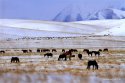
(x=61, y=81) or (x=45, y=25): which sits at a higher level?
(x=45, y=25)

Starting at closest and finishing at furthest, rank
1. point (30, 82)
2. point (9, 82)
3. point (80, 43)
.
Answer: point (9, 82), point (30, 82), point (80, 43)

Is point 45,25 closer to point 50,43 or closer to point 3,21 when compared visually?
point 3,21

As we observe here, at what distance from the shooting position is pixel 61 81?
16.7m

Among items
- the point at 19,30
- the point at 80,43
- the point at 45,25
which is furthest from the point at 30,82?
the point at 45,25

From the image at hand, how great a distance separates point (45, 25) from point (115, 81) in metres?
113

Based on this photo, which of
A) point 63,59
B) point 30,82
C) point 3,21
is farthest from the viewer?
point 3,21

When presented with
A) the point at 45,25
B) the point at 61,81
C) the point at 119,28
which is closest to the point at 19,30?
the point at 45,25

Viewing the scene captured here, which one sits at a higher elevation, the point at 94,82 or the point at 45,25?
the point at 45,25

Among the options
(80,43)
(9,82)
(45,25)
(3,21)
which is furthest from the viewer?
(3,21)

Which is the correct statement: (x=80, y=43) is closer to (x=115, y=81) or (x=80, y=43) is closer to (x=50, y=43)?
(x=50, y=43)

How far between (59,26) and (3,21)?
22598mm

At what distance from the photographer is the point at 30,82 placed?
1608cm

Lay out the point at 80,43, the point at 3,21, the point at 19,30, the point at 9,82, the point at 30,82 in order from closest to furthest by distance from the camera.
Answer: the point at 9,82 < the point at 30,82 < the point at 80,43 < the point at 19,30 < the point at 3,21

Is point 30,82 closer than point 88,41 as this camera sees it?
Yes
